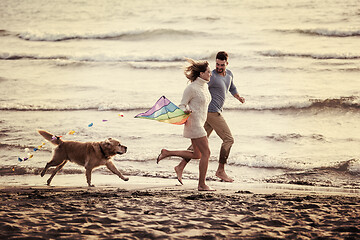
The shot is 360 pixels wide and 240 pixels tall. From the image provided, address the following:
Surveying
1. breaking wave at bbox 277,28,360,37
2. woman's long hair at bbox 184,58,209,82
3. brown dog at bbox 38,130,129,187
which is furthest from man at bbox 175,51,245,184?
breaking wave at bbox 277,28,360,37

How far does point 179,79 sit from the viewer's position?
17.0 m

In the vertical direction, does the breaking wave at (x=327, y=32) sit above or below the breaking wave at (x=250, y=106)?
above

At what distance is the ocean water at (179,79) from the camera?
339 inches

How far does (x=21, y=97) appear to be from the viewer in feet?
48.4

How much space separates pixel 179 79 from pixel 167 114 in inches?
446

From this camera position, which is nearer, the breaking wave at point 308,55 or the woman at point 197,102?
the woman at point 197,102

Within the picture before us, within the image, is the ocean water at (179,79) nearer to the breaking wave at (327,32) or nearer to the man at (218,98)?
the breaking wave at (327,32)

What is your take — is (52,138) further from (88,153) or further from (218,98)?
(218,98)

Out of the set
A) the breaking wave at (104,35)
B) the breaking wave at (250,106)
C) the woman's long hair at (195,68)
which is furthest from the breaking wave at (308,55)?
the woman's long hair at (195,68)

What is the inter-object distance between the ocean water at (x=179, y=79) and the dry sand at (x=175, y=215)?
1847 millimetres

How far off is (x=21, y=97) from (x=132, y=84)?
3.66 metres

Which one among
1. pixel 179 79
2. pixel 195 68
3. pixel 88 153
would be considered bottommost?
pixel 88 153

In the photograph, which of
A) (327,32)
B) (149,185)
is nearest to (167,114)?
(149,185)

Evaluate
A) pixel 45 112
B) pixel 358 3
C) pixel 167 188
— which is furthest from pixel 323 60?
pixel 167 188
